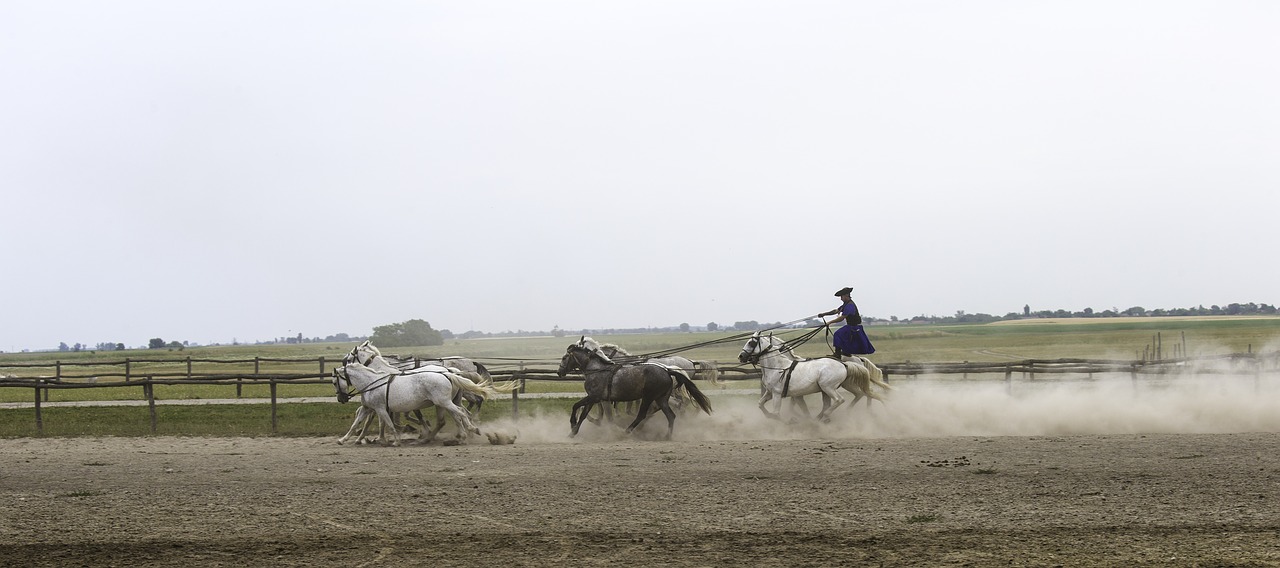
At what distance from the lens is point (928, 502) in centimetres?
948

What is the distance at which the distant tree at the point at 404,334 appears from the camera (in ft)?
206

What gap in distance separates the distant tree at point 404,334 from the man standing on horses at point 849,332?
4761 cm

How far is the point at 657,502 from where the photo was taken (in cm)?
966

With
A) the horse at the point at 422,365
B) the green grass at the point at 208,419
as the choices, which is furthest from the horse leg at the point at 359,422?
the green grass at the point at 208,419

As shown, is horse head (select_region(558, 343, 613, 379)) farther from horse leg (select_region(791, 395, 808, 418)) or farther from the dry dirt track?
horse leg (select_region(791, 395, 808, 418))

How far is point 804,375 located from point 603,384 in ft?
11.5

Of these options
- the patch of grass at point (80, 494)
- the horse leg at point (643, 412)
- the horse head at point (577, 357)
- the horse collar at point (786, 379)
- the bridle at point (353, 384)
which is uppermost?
the horse head at point (577, 357)

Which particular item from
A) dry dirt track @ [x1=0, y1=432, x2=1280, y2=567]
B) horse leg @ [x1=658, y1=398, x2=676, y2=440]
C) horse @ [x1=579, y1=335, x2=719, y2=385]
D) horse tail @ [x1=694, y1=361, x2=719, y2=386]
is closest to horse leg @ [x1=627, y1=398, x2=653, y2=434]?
horse leg @ [x1=658, y1=398, x2=676, y2=440]

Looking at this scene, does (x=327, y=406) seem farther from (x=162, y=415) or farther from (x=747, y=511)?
(x=747, y=511)

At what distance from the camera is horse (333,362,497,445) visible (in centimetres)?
1512

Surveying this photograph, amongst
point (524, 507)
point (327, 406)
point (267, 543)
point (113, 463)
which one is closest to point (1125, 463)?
point (524, 507)

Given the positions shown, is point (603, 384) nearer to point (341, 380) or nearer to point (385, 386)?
point (385, 386)

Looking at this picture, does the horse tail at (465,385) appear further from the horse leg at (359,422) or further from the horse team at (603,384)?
the horse leg at (359,422)

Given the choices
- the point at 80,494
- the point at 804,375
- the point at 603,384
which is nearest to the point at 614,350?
the point at 603,384
